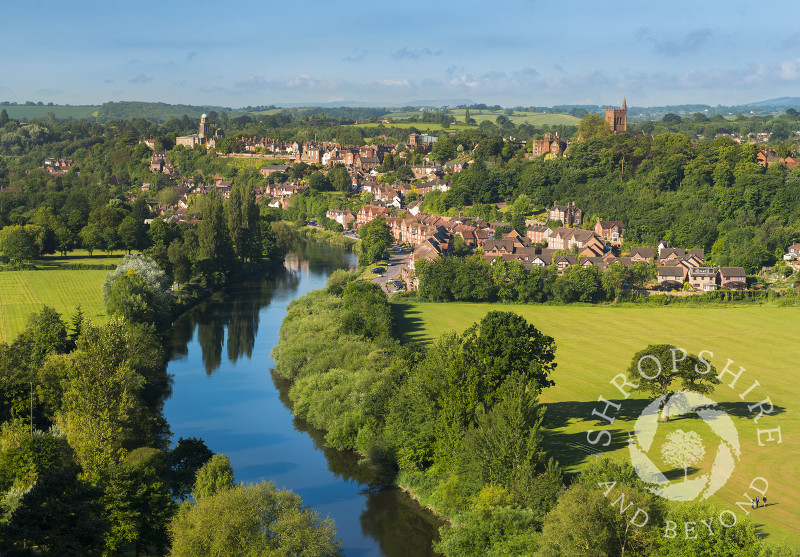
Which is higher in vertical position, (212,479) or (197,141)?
(197,141)

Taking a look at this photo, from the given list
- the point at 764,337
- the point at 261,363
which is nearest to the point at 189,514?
the point at 261,363

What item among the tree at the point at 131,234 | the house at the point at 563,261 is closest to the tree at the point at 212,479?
the house at the point at 563,261

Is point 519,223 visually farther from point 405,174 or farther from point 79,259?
point 79,259

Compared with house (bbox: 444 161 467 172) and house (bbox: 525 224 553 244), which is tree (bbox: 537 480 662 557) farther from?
house (bbox: 444 161 467 172)

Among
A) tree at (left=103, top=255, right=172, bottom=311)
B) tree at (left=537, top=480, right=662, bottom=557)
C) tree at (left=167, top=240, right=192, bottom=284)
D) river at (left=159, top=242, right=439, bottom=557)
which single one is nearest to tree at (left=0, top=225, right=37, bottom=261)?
tree at (left=167, top=240, right=192, bottom=284)

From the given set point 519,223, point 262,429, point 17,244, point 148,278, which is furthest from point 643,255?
point 17,244

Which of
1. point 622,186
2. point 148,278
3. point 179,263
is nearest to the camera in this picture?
point 148,278
